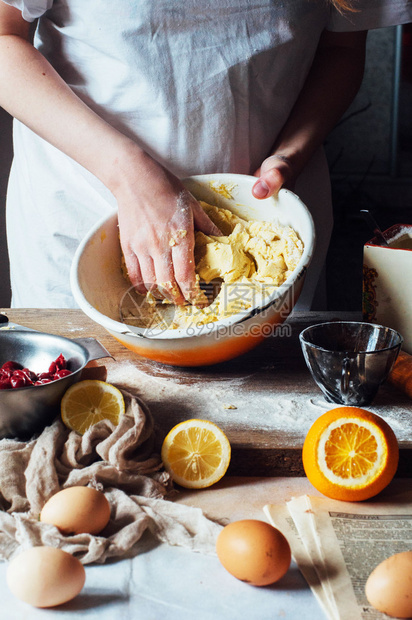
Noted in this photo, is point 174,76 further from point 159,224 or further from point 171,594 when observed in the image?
point 171,594

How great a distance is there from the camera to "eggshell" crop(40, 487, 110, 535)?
753 millimetres

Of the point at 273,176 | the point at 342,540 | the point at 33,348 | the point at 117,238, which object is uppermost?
the point at 273,176

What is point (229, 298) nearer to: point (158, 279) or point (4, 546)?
point (158, 279)

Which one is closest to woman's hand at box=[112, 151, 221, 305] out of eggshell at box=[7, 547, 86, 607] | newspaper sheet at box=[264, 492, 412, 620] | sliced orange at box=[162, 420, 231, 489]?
sliced orange at box=[162, 420, 231, 489]

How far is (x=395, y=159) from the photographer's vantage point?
370cm

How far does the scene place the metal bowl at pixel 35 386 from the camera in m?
0.92

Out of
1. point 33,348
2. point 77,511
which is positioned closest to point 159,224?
point 33,348

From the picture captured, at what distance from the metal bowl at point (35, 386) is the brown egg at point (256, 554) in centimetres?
38

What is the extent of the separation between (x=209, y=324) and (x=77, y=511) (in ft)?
1.34

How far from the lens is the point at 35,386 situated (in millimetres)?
910

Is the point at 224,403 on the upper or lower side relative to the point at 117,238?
lower

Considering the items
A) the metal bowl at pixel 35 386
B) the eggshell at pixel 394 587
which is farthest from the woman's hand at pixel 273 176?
the eggshell at pixel 394 587

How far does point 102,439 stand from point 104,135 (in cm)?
60

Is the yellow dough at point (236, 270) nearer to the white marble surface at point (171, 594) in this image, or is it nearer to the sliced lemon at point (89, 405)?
the sliced lemon at point (89, 405)
